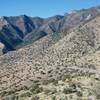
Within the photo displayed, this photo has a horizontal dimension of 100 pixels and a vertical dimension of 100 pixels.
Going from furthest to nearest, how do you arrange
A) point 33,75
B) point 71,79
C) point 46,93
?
point 33,75 → point 71,79 → point 46,93

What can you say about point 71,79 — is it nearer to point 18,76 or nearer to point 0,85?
point 0,85

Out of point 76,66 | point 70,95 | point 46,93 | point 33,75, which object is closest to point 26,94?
point 46,93

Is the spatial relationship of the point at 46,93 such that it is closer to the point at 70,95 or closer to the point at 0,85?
the point at 70,95

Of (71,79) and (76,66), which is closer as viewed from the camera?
(71,79)

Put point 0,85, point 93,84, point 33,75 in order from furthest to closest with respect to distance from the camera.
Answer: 1. point 33,75
2. point 0,85
3. point 93,84

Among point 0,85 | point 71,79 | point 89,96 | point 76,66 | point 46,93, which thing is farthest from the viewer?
point 76,66

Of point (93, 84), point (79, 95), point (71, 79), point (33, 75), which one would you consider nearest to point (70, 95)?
point (79, 95)

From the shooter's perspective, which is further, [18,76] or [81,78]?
[18,76]

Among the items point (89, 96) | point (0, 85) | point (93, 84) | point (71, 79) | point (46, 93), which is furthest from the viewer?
point (0, 85)

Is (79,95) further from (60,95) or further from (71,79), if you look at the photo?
(71,79)
